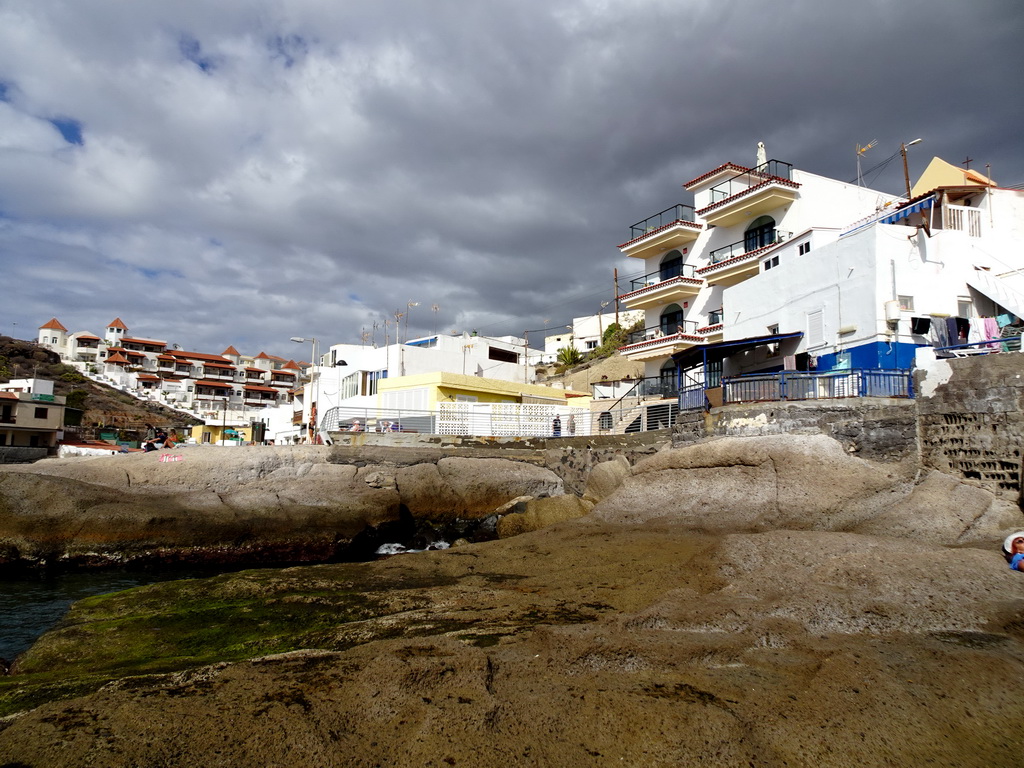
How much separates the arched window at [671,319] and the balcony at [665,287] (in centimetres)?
47

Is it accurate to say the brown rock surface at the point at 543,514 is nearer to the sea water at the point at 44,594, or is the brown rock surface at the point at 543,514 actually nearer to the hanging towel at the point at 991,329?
the sea water at the point at 44,594

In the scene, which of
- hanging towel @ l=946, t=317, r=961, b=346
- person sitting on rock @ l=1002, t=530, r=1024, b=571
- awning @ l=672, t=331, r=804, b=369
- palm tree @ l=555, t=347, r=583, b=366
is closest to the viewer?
person sitting on rock @ l=1002, t=530, r=1024, b=571

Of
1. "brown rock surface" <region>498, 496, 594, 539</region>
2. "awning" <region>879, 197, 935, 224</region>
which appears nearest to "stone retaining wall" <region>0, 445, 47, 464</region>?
"brown rock surface" <region>498, 496, 594, 539</region>

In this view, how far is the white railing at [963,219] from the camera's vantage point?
69.0 ft

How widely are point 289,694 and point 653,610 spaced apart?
4112 millimetres

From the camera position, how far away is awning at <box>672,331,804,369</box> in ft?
70.3

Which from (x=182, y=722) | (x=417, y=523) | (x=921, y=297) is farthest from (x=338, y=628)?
(x=921, y=297)

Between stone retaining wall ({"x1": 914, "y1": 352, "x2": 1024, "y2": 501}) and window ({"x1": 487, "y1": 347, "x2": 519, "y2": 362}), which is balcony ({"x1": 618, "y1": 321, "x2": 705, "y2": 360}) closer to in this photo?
stone retaining wall ({"x1": 914, "y1": 352, "x2": 1024, "y2": 501})

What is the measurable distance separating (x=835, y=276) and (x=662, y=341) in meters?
12.5

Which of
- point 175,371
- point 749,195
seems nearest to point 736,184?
point 749,195

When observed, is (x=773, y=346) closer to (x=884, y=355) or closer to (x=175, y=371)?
(x=884, y=355)

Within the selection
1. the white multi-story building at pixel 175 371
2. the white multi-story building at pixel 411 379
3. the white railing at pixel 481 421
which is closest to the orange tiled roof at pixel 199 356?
the white multi-story building at pixel 175 371

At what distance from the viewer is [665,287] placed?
3359 cm

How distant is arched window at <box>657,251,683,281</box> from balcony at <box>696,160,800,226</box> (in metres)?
3.02
